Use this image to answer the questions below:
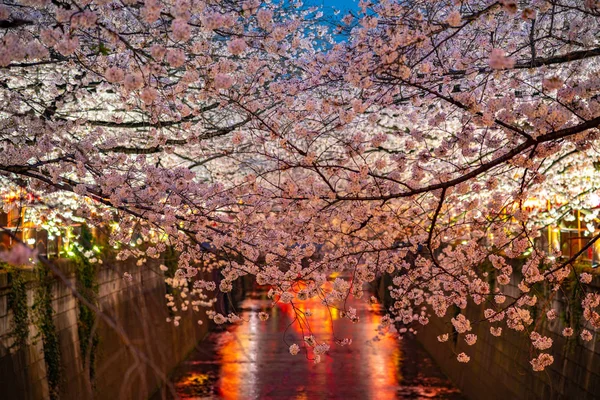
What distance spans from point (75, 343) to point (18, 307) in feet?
10.3

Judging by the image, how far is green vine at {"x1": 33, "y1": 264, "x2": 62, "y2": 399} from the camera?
437 inches

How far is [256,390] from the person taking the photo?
18.4 m

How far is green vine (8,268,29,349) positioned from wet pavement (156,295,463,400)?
499cm

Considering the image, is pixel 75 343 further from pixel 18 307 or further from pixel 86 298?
pixel 18 307

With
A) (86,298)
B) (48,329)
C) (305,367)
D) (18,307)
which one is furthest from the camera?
(305,367)

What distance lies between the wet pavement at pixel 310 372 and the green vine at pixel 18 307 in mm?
4990

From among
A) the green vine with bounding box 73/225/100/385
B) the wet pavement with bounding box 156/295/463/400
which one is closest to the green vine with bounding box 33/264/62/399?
the green vine with bounding box 73/225/100/385

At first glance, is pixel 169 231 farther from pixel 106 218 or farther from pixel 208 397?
pixel 208 397

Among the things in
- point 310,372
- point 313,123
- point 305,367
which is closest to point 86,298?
point 313,123

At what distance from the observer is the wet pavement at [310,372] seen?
18156 millimetres

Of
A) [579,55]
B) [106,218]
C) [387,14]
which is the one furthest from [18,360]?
[579,55]

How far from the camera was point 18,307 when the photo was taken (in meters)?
10.1

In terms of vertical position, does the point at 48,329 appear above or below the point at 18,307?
below

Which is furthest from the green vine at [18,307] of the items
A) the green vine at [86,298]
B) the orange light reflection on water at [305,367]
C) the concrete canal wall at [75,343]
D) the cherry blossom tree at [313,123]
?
the orange light reflection on water at [305,367]
